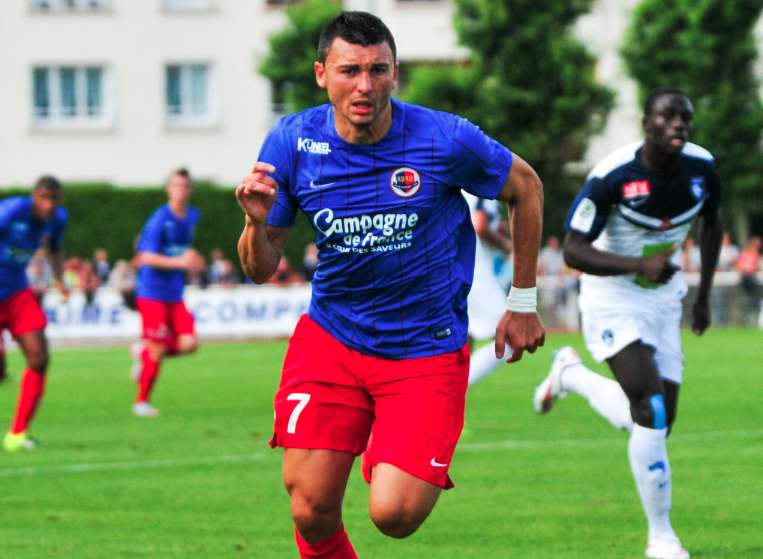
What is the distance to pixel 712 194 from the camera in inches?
363

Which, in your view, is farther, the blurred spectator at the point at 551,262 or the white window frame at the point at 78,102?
the white window frame at the point at 78,102

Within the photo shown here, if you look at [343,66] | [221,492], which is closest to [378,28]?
[343,66]

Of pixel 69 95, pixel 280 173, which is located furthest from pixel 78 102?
pixel 280 173

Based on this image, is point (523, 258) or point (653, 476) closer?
point (523, 258)

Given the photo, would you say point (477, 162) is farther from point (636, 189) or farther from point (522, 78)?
point (522, 78)

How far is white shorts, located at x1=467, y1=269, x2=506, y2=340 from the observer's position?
14.9 m

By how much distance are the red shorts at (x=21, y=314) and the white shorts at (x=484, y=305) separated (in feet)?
12.2

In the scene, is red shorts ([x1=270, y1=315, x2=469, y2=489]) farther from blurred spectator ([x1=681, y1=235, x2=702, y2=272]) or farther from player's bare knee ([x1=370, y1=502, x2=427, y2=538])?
blurred spectator ([x1=681, y1=235, x2=702, y2=272])

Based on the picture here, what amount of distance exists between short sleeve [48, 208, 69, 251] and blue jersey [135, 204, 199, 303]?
200 centimetres

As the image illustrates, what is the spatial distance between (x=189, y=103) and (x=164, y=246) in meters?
36.1

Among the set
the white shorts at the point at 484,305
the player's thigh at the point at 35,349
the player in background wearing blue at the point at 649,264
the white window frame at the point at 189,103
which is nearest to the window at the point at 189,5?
the white window frame at the point at 189,103

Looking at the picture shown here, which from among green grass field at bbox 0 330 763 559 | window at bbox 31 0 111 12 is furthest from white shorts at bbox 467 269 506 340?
window at bbox 31 0 111 12

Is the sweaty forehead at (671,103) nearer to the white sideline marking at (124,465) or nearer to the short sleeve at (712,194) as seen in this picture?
the short sleeve at (712,194)

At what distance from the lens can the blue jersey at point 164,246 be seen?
16594 mm
